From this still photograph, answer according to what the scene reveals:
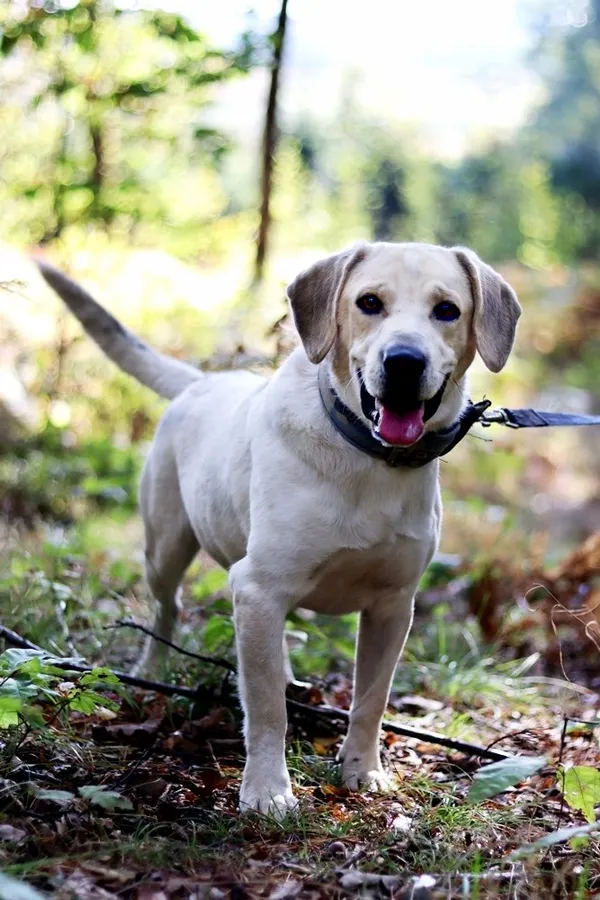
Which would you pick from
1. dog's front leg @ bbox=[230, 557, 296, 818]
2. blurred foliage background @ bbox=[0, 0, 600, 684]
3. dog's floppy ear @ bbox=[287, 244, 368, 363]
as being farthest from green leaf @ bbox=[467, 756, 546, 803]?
blurred foliage background @ bbox=[0, 0, 600, 684]

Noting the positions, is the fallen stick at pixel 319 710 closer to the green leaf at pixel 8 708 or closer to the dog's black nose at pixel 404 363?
the green leaf at pixel 8 708

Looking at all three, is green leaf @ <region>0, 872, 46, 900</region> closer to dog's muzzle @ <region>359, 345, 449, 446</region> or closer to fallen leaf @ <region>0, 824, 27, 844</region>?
fallen leaf @ <region>0, 824, 27, 844</region>

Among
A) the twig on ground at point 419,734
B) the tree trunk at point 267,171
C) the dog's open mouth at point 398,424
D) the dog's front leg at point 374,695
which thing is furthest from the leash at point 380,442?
the tree trunk at point 267,171

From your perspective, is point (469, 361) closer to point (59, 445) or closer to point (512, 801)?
point (512, 801)

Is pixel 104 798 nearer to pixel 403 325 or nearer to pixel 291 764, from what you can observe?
pixel 291 764

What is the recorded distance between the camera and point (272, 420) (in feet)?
12.1

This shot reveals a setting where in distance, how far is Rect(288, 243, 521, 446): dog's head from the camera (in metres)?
3.25

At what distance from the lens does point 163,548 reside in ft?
16.0

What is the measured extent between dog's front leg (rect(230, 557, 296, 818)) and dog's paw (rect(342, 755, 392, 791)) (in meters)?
0.42

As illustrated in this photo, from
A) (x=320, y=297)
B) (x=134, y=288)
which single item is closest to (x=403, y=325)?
(x=320, y=297)

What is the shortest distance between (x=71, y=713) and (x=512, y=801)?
1.65 metres

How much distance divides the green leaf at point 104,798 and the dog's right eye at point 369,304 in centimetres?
164

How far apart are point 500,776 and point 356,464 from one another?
112cm

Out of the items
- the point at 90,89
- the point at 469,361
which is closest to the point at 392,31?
the point at 90,89
